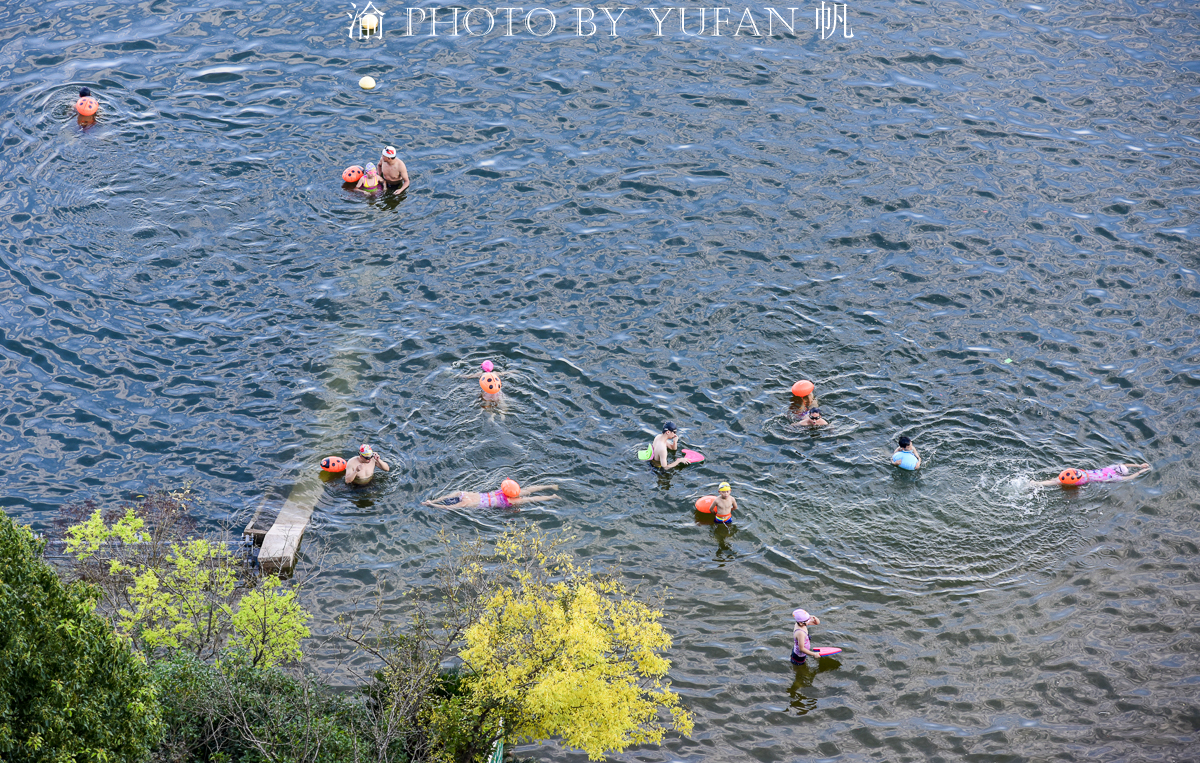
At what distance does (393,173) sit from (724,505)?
541 inches

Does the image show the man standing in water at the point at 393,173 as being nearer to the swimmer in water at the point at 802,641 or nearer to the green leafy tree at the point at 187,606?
the green leafy tree at the point at 187,606

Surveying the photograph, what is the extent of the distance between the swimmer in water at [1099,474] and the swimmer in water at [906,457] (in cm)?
257

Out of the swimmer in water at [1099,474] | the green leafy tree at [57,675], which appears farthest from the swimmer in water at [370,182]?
the swimmer in water at [1099,474]

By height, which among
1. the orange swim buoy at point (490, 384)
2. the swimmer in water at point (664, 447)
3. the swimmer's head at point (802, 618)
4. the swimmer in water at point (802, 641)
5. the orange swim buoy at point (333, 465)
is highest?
the orange swim buoy at point (490, 384)

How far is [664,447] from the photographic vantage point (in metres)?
20.6

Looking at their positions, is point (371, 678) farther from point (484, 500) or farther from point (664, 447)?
point (664, 447)

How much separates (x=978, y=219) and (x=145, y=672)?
23067mm

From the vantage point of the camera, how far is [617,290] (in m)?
24.7

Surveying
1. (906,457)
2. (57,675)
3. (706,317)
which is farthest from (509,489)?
(57,675)

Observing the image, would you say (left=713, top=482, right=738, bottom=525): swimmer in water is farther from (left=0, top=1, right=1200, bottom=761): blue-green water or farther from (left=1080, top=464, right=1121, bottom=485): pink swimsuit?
(left=1080, top=464, right=1121, bottom=485): pink swimsuit

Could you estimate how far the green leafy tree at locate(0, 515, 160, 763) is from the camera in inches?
384

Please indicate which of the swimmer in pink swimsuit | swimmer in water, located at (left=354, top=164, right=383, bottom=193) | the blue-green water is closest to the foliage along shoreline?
the blue-green water

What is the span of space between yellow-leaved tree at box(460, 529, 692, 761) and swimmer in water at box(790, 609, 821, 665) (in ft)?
12.0

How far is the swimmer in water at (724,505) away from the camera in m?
19.7
